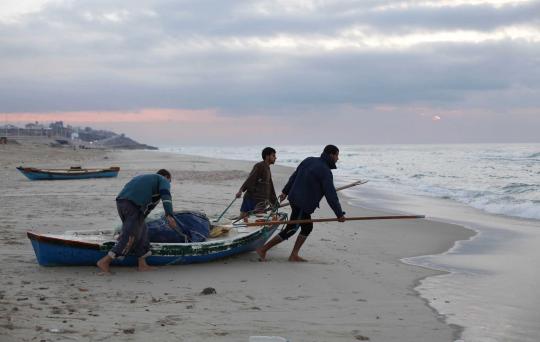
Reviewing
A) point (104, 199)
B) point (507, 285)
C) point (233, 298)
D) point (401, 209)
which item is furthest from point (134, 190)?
point (401, 209)

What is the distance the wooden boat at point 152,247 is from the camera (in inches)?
269

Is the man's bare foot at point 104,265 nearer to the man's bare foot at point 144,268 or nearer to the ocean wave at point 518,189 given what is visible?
the man's bare foot at point 144,268

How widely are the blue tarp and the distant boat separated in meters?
13.6

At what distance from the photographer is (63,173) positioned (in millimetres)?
20562

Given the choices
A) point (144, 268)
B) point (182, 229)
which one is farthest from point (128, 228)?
point (182, 229)

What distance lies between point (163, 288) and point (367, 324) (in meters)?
2.19

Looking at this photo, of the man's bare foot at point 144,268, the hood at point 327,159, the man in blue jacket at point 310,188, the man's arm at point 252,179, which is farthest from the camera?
the man's arm at point 252,179

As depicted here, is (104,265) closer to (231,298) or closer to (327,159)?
(231,298)

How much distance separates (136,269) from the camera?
7.14 metres

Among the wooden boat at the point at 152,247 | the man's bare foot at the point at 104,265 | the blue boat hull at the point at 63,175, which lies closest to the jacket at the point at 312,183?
the wooden boat at the point at 152,247

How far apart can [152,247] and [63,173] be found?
14.5 m

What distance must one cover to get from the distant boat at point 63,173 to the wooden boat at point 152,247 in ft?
43.5

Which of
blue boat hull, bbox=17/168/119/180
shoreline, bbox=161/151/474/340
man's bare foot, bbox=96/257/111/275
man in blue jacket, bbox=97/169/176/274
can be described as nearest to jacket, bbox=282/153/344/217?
shoreline, bbox=161/151/474/340

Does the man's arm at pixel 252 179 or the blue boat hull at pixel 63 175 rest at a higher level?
the man's arm at pixel 252 179
